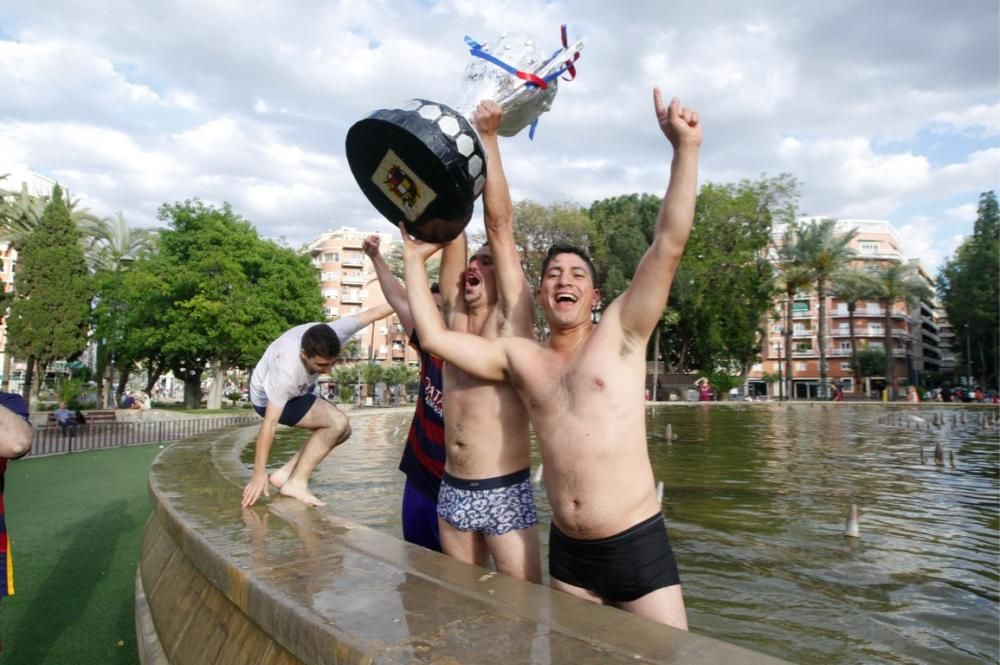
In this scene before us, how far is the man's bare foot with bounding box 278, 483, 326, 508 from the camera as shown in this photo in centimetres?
500

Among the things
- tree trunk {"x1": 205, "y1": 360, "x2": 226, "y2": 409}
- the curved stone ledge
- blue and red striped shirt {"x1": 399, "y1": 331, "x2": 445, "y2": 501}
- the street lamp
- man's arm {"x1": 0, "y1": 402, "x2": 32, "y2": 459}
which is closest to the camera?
the curved stone ledge

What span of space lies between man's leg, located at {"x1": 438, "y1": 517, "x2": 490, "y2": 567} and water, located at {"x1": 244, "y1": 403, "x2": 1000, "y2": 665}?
2.01m

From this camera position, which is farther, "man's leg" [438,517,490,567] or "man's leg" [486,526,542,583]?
"man's leg" [438,517,490,567]

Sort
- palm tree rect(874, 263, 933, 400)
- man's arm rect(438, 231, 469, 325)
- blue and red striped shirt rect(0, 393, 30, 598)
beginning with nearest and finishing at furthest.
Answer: blue and red striped shirt rect(0, 393, 30, 598) → man's arm rect(438, 231, 469, 325) → palm tree rect(874, 263, 933, 400)

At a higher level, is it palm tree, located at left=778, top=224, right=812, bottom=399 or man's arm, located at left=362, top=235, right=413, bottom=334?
palm tree, located at left=778, top=224, right=812, bottom=399

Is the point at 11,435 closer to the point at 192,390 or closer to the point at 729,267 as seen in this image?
the point at 192,390

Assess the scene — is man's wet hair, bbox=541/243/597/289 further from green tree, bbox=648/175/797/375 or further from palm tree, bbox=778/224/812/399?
palm tree, bbox=778/224/812/399

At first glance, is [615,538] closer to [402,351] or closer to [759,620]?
[759,620]

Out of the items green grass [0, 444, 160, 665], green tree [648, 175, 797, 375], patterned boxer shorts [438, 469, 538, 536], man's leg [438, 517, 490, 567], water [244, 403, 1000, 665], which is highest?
green tree [648, 175, 797, 375]

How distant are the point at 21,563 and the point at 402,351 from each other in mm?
92584

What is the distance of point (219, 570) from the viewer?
117 inches

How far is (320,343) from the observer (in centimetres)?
500

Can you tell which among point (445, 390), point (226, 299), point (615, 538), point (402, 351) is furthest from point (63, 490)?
point (402, 351)

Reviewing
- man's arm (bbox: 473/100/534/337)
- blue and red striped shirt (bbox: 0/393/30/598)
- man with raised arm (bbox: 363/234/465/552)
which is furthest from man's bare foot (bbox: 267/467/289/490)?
man's arm (bbox: 473/100/534/337)
